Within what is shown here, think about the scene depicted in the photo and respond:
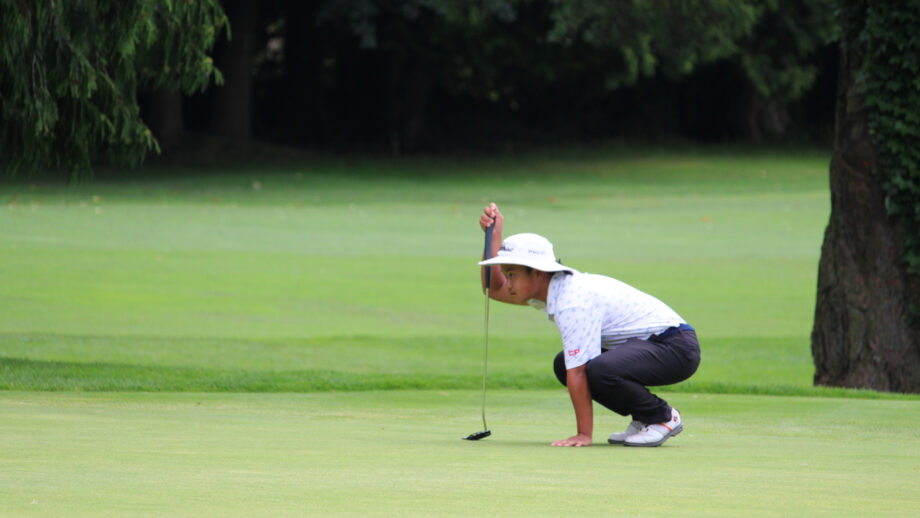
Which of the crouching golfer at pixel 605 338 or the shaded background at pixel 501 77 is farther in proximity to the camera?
the shaded background at pixel 501 77

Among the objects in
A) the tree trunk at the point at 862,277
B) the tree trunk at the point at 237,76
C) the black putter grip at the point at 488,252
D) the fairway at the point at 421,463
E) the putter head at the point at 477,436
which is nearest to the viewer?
the fairway at the point at 421,463

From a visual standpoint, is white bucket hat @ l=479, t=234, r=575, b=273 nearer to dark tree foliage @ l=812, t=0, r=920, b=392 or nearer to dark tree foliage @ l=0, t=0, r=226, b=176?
dark tree foliage @ l=0, t=0, r=226, b=176

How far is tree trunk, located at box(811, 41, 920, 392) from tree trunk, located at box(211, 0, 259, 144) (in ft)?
115

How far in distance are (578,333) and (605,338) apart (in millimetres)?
394

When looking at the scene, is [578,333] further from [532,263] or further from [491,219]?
[491,219]

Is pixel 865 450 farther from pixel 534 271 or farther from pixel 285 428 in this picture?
pixel 285 428

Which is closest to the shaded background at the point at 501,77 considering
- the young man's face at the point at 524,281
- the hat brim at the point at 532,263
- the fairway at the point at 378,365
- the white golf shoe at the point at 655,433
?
the fairway at the point at 378,365

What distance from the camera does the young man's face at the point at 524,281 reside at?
7.34 meters

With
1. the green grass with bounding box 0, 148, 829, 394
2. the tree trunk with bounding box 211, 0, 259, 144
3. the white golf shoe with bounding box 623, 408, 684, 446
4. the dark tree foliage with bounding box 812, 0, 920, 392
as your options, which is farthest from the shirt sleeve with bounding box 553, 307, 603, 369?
the tree trunk with bounding box 211, 0, 259, 144

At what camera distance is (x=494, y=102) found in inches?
2330

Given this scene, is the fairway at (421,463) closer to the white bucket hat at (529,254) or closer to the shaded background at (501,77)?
the white bucket hat at (529,254)

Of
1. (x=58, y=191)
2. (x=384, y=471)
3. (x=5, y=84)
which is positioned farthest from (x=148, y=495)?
(x=58, y=191)

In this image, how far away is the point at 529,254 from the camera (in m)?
7.24

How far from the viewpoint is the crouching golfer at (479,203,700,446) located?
7.24 meters
